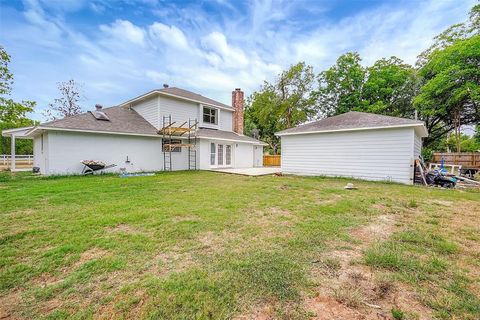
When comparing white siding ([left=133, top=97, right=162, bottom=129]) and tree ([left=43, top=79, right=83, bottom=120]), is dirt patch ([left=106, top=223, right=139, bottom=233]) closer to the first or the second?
white siding ([left=133, top=97, right=162, bottom=129])

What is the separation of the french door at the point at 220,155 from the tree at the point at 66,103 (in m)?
19.7

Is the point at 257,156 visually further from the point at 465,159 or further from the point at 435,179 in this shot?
the point at 465,159

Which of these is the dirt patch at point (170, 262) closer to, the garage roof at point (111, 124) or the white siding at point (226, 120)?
the garage roof at point (111, 124)

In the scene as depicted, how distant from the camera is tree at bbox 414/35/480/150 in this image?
14336 mm

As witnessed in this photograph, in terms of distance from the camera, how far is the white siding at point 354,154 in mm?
8953

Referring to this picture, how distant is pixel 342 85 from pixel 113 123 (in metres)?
22.9

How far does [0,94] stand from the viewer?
14.3 metres

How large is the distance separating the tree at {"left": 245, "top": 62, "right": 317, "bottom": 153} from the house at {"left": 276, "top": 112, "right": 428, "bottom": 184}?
13.8 m

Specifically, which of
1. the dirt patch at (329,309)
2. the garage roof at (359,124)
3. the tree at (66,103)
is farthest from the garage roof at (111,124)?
the tree at (66,103)

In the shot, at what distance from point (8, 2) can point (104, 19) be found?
3301mm

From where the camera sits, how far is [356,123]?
10.1 meters

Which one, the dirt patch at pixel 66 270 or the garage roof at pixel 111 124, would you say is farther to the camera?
the garage roof at pixel 111 124

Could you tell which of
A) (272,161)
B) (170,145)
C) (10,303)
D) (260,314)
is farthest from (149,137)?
(272,161)

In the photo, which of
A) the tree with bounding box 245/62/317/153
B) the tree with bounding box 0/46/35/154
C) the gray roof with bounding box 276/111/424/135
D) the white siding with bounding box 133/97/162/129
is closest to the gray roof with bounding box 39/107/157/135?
the white siding with bounding box 133/97/162/129
